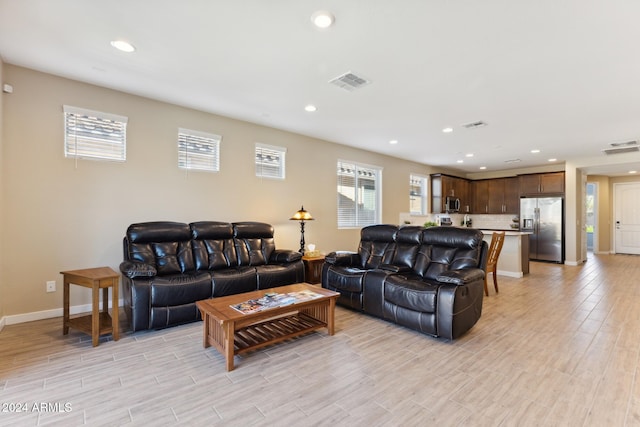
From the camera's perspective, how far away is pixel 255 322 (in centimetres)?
289

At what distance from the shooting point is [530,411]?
74.4 inches

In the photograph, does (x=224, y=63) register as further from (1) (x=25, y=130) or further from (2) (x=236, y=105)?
(1) (x=25, y=130)

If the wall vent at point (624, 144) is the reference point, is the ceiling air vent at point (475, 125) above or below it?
above

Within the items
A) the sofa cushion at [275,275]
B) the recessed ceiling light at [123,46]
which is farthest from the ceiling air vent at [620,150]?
the recessed ceiling light at [123,46]

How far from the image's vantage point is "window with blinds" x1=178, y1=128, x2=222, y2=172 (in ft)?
14.2

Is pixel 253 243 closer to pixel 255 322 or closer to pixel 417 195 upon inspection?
pixel 255 322

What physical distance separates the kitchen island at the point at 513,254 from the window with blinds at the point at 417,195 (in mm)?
2463

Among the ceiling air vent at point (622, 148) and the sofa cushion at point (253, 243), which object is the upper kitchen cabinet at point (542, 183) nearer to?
the ceiling air vent at point (622, 148)

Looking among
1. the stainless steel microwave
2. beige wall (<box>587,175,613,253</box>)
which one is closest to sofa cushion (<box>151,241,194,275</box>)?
the stainless steel microwave

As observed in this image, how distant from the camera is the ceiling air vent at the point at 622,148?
19.2ft

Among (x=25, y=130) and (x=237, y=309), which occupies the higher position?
(x=25, y=130)

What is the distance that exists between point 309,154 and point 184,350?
4.06 metres

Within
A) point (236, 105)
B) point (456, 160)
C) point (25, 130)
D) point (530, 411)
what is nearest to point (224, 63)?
point (236, 105)

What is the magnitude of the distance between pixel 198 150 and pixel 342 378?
12.1 feet
